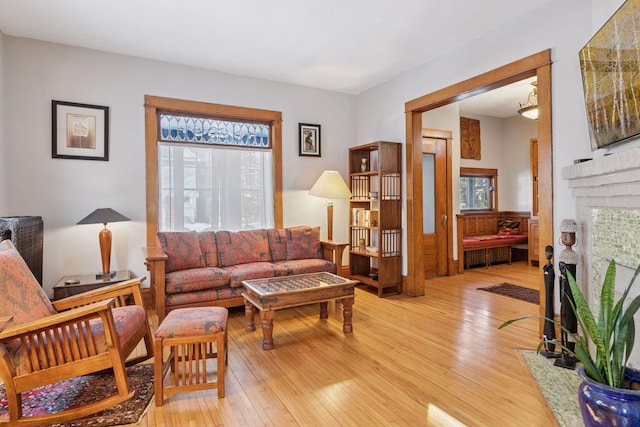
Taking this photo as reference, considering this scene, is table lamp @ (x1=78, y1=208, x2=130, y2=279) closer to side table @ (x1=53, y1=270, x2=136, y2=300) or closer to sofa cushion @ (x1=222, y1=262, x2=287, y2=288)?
side table @ (x1=53, y1=270, x2=136, y2=300)

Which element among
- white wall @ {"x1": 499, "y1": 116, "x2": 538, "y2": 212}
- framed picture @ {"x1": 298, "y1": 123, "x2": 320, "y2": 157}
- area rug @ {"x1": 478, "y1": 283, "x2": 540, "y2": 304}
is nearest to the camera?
area rug @ {"x1": 478, "y1": 283, "x2": 540, "y2": 304}

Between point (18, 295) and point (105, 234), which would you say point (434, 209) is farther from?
point (18, 295)

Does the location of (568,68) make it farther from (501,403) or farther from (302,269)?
(302,269)

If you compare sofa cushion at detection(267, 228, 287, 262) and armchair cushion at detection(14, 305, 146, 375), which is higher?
sofa cushion at detection(267, 228, 287, 262)

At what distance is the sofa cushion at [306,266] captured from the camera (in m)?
3.94

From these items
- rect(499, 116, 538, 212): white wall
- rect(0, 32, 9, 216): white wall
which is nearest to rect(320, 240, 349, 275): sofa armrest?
rect(0, 32, 9, 216): white wall

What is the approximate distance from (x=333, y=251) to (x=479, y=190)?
4.42 metres

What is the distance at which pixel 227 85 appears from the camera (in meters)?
4.53

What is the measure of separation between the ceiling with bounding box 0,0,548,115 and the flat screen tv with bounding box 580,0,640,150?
1.11 m

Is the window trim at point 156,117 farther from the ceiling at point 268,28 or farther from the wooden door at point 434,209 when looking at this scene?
the wooden door at point 434,209

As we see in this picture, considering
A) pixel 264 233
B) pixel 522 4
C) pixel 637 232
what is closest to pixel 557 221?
pixel 637 232

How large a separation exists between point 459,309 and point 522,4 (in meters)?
2.95

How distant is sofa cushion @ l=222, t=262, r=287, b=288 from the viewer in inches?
144

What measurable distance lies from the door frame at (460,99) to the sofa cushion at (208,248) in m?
2.37
